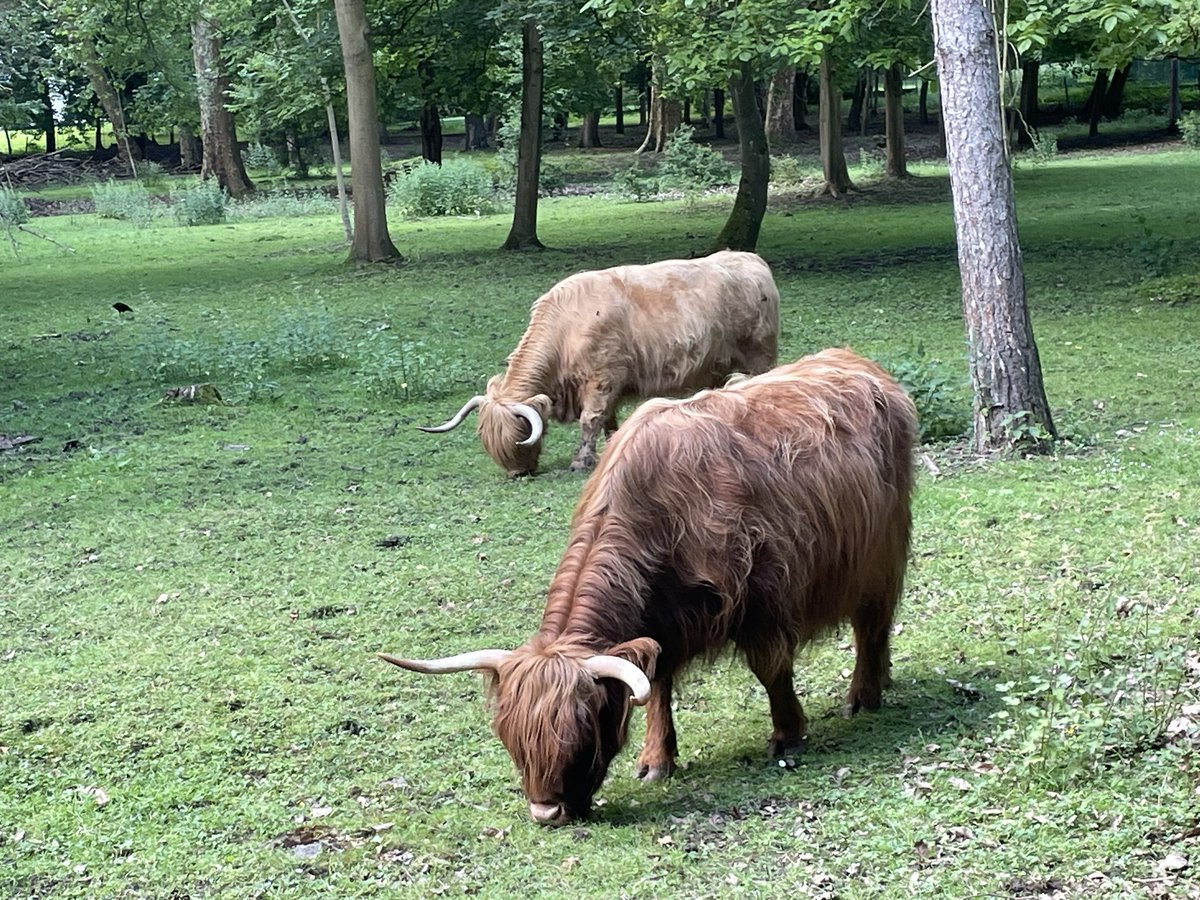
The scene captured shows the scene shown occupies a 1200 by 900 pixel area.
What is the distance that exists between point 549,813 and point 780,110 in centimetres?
3942

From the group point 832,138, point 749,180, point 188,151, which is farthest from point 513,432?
point 188,151

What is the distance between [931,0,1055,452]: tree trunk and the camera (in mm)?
8406

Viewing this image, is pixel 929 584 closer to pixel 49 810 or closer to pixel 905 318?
pixel 49 810

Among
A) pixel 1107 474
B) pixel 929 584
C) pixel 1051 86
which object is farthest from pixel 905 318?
pixel 1051 86

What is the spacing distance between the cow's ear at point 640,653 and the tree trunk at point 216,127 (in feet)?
117

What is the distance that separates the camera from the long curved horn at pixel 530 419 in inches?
375

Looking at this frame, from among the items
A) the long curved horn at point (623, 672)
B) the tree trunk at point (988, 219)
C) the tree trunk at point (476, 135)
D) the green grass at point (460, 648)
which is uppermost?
the tree trunk at point (476, 135)

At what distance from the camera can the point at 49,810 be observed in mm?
5027

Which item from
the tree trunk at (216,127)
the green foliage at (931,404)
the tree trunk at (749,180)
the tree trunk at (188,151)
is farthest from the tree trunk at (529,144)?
the tree trunk at (188,151)

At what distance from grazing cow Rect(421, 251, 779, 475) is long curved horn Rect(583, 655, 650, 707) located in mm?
5419

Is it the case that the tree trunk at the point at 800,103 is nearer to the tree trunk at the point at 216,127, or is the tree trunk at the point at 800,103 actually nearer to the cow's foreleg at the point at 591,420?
the tree trunk at the point at 216,127

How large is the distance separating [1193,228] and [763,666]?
16816mm

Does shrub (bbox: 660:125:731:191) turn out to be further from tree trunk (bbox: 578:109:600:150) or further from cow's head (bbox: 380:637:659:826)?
cow's head (bbox: 380:637:659:826)

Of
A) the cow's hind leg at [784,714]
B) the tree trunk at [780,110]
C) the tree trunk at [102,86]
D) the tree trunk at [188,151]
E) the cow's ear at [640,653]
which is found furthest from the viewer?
the tree trunk at [188,151]
